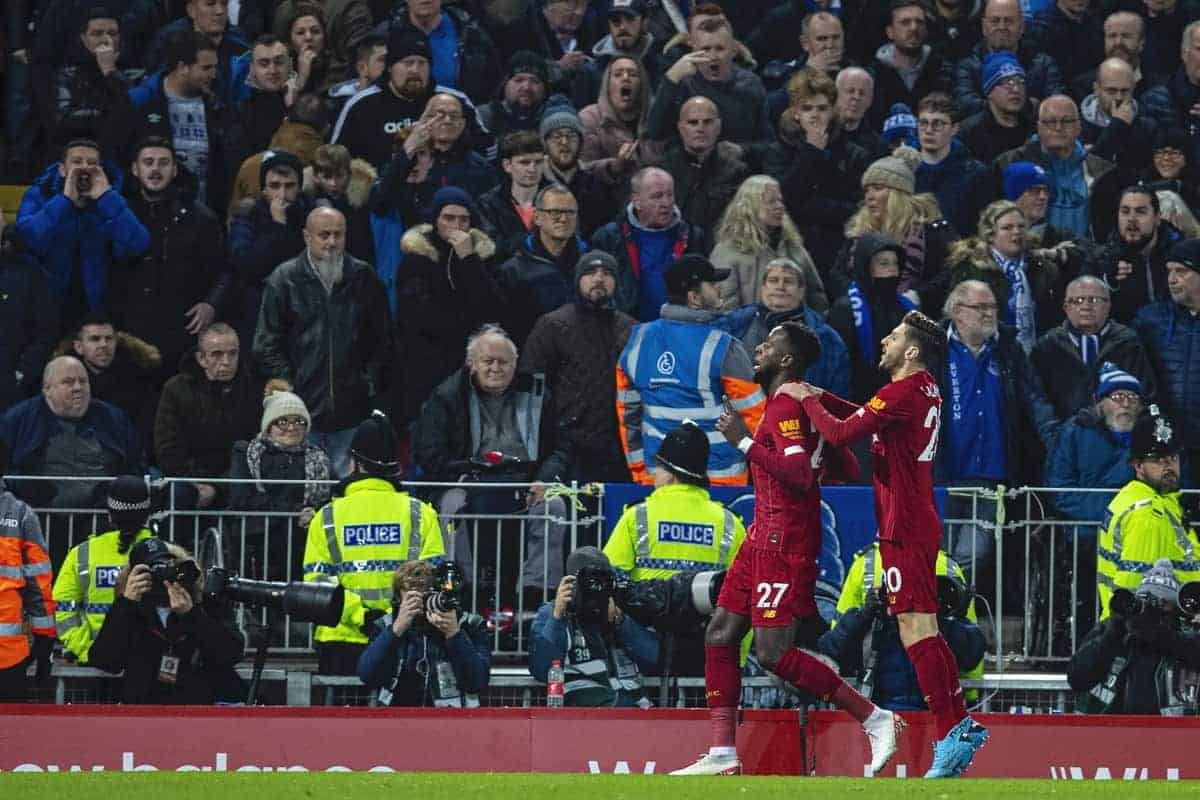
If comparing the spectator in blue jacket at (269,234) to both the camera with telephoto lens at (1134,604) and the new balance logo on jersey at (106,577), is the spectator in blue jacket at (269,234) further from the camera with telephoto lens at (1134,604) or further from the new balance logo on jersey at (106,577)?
the camera with telephoto lens at (1134,604)

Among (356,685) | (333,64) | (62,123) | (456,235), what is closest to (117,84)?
(62,123)

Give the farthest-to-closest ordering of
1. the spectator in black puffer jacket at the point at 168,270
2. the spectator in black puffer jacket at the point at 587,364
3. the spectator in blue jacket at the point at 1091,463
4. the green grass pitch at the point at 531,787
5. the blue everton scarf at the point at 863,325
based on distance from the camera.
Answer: the spectator in black puffer jacket at the point at 168,270
the blue everton scarf at the point at 863,325
the spectator in black puffer jacket at the point at 587,364
the spectator in blue jacket at the point at 1091,463
the green grass pitch at the point at 531,787

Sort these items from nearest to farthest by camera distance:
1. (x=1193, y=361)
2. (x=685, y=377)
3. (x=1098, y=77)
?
1. (x=685, y=377)
2. (x=1193, y=361)
3. (x=1098, y=77)

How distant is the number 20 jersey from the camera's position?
11539mm

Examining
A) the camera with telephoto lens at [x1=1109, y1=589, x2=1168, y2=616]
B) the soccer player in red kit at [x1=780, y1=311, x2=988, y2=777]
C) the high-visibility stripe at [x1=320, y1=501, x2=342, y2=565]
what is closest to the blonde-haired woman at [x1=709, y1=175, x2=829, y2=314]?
the camera with telephoto lens at [x1=1109, y1=589, x2=1168, y2=616]

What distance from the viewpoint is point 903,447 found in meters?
11.6

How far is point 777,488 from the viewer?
11836mm

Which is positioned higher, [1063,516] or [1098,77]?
[1098,77]

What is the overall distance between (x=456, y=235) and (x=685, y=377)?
6.12ft

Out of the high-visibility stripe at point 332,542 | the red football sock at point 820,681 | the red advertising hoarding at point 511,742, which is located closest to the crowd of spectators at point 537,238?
the high-visibility stripe at point 332,542

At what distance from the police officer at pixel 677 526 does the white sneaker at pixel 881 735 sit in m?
1.83

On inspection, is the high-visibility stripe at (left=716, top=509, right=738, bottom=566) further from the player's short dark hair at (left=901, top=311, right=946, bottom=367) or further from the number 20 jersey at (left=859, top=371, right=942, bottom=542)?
the player's short dark hair at (left=901, top=311, right=946, bottom=367)

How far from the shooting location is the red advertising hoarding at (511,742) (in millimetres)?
12078

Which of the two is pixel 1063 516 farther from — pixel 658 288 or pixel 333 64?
pixel 333 64
